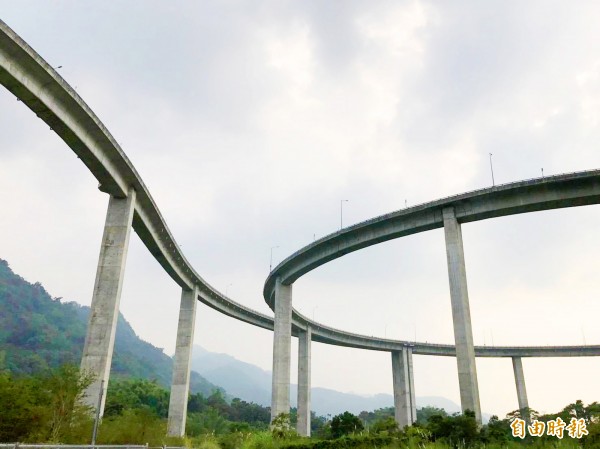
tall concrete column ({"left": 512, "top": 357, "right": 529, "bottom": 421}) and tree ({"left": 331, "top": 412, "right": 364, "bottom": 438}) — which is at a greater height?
tall concrete column ({"left": 512, "top": 357, "right": 529, "bottom": 421})

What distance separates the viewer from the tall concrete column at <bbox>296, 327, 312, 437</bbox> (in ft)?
219

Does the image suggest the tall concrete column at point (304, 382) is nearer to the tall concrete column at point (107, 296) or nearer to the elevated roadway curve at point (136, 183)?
the elevated roadway curve at point (136, 183)

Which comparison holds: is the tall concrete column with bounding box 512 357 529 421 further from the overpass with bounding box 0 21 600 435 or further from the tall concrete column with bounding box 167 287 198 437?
the tall concrete column with bounding box 167 287 198 437

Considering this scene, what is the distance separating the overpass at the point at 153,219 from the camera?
25.1m

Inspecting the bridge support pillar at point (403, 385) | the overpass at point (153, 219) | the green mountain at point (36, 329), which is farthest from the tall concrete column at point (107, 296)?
the green mountain at point (36, 329)

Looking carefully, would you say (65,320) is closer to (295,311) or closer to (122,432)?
(295,311)

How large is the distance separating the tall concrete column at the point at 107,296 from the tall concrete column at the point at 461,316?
2276 centimetres

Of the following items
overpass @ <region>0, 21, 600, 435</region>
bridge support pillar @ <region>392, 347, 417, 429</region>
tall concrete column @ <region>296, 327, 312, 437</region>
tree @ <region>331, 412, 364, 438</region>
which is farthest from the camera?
bridge support pillar @ <region>392, 347, 417, 429</region>

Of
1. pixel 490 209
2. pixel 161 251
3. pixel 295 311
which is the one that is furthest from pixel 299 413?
pixel 490 209

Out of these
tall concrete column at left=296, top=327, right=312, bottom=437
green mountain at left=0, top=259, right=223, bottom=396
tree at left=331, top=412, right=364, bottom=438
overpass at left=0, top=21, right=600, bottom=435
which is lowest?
tree at left=331, top=412, right=364, bottom=438

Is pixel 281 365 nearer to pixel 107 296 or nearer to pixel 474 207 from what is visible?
pixel 107 296

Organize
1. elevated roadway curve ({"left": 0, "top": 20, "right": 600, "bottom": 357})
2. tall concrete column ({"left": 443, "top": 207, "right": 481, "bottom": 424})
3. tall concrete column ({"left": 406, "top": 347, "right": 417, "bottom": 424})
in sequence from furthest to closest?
1. tall concrete column ({"left": 406, "top": 347, "right": 417, "bottom": 424})
2. tall concrete column ({"left": 443, "top": 207, "right": 481, "bottom": 424})
3. elevated roadway curve ({"left": 0, "top": 20, "right": 600, "bottom": 357})

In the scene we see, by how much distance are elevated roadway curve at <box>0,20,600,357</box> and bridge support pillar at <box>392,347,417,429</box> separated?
31.6 m

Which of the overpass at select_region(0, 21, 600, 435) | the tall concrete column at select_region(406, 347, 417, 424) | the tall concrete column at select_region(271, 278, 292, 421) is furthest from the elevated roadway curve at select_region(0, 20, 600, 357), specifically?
the tall concrete column at select_region(406, 347, 417, 424)
